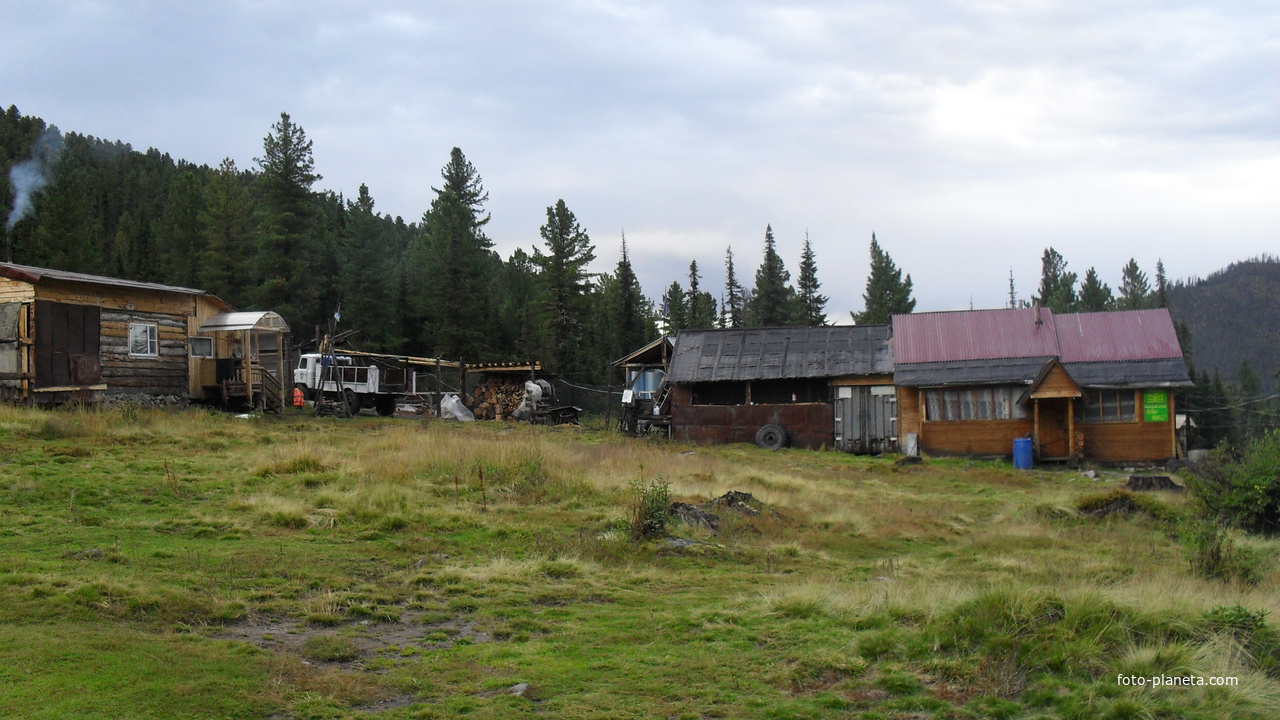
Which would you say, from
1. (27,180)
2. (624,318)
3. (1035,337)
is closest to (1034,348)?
(1035,337)

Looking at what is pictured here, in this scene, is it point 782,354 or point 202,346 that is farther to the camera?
point 782,354

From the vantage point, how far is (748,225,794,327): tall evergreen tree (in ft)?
212

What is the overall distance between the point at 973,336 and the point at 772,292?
33721mm

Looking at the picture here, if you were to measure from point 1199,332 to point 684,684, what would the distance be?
6651 inches

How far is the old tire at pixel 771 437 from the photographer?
31.3m

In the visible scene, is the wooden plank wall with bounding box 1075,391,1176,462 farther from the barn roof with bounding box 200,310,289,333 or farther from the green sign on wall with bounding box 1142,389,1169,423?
the barn roof with bounding box 200,310,289,333

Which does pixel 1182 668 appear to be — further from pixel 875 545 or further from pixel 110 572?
pixel 110 572

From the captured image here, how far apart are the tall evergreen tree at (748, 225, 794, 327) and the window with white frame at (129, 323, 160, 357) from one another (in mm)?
42965

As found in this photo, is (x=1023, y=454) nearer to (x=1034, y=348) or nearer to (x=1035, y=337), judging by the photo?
(x=1034, y=348)

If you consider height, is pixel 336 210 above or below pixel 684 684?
above

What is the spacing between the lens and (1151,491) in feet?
65.7

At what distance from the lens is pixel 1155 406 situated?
2809 cm

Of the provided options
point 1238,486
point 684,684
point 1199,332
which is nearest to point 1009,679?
point 684,684

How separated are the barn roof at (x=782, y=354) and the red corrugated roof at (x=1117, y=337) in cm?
570
